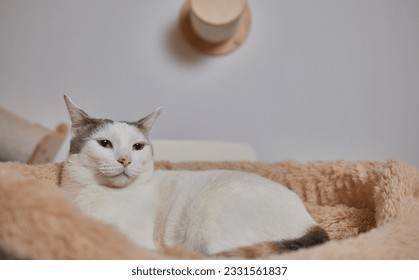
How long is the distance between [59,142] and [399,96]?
4.39 feet

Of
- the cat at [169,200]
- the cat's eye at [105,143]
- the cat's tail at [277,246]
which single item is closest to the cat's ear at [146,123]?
the cat at [169,200]

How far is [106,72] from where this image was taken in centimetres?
129

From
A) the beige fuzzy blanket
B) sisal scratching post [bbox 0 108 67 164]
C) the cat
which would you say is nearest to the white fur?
the cat

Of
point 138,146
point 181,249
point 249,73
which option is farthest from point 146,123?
point 249,73

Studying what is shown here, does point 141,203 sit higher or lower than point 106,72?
lower

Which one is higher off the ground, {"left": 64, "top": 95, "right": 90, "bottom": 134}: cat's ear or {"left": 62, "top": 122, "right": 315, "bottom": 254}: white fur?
{"left": 64, "top": 95, "right": 90, "bottom": 134}: cat's ear

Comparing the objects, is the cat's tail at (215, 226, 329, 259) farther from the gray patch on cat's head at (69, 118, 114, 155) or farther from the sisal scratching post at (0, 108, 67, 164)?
the sisal scratching post at (0, 108, 67, 164)

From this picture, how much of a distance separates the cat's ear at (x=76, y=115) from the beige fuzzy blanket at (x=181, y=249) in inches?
6.4

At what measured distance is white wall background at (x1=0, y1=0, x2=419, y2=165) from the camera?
4.15 ft

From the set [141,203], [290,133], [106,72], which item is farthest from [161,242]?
[290,133]

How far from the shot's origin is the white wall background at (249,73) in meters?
1.26

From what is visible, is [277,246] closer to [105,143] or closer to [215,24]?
[105,143]

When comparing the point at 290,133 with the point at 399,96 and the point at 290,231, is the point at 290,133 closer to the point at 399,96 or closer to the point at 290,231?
A: the point at 399,96

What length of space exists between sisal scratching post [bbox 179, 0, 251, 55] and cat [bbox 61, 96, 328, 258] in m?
0.48
